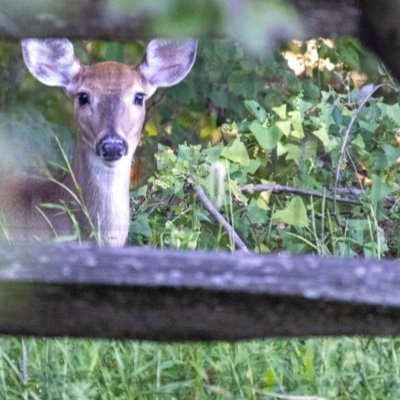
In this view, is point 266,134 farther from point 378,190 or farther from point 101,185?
point 101,185

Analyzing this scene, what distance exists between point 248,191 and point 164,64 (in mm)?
1633

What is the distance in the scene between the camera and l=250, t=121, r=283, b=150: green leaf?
500cm

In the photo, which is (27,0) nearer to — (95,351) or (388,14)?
(388,14)

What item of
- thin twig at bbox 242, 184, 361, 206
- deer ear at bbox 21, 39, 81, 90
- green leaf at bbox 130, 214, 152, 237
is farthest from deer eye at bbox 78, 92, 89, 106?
thin twig at bbox 242, 184, 361, 206

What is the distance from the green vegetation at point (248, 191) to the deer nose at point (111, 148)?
21cm

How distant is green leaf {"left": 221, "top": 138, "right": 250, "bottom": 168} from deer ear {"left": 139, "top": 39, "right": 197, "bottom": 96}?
1.59 meters

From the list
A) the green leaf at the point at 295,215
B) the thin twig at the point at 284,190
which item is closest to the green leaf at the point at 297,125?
the thin twig at the point at 284,190

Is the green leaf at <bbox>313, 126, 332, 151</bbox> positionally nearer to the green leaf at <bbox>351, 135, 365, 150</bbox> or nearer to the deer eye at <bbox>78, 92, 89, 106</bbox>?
the green leaf at <bbox>351, 135, 365, 150</bbox>

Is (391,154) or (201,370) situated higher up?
(391,154)

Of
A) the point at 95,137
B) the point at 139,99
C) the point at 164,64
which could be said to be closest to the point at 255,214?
the point at 95,137

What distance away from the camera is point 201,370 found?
2922 mm

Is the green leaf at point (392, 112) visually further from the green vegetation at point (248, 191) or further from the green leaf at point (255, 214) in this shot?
the green leaf at point (255, 214)

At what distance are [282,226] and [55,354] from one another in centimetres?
197

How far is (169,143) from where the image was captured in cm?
727
